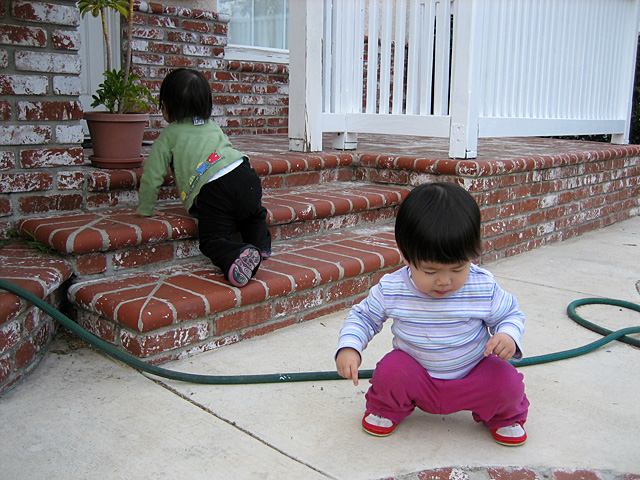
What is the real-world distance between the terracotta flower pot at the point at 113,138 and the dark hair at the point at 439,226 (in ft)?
6.65

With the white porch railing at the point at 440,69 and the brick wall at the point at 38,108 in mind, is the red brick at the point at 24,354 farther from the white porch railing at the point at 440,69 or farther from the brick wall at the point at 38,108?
the white porch railing at the point at 440,69

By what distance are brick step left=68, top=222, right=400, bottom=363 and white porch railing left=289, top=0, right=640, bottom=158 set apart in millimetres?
1220

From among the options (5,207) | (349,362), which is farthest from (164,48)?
(349,362)

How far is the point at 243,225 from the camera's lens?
2.90 metres

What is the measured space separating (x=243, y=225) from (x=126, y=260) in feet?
1.75

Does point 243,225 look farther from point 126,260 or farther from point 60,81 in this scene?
point 60,81

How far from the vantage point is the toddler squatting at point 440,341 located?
1.70 meters

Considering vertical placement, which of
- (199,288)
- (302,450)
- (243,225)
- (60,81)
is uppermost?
(60,81)

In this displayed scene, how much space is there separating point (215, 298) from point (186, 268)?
0.43 m

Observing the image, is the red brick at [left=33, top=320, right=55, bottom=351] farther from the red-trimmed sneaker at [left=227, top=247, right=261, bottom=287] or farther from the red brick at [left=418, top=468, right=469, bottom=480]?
the red brick at [left=418, top=468, right=469, bottom=480]

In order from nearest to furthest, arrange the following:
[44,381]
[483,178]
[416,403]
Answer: [416,403] < [44,381] < [483,178]

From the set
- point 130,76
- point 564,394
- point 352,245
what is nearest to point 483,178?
point 352,245

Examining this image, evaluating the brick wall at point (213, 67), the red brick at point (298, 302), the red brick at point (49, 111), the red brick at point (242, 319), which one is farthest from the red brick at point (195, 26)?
the red brick at point (242, 319)

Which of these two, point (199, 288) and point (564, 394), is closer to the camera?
point (564, 394)
